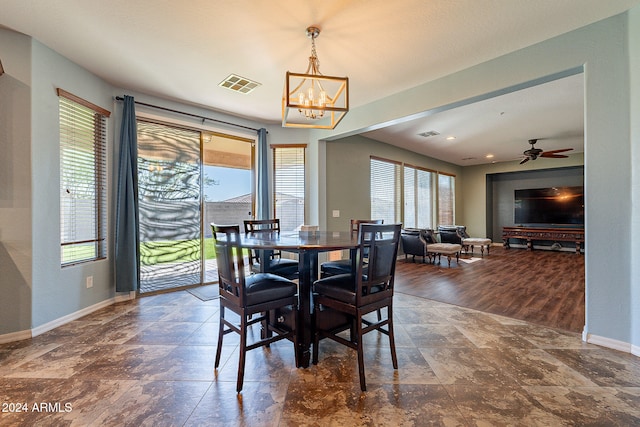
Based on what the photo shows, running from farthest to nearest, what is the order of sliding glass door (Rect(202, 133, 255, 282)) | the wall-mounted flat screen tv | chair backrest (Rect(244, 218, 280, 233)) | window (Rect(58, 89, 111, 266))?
the wall-mounted flat screen tv < sliding glass door (Rect(202, 133, 255, 282)) < chair backrest (Rect(244, 218, 280, 233)) < window (Rect(58, 89, 111, 266))

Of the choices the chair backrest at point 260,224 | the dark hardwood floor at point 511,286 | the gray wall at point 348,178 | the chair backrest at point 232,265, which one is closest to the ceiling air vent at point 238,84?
the chair backrest at point 260,224

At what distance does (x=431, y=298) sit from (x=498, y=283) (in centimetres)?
154

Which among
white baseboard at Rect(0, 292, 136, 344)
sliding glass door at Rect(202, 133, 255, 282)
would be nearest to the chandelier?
sliding glass door at Rect(202, 133, 255, 282)

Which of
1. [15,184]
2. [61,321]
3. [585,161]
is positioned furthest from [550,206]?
[15,184]

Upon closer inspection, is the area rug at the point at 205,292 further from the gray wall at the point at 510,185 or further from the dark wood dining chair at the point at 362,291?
the gray wall at the point at 510,185

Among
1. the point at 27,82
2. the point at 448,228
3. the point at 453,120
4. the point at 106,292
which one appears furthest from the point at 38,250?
the point at 448,228

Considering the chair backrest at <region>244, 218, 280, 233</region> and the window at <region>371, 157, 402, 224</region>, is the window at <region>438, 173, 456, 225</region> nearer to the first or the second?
the window at <region>371, 157, 402, 224</region>

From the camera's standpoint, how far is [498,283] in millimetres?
4336

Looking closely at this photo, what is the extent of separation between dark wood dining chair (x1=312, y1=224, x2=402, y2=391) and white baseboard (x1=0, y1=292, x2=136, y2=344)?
2.63m

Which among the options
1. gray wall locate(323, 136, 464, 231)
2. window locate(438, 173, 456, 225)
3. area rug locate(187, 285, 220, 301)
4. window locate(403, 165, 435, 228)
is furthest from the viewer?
window locate(438, 173, 456, 225)

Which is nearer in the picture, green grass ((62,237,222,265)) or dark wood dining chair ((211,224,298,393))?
dark wood dining chair ((211,224,298,393))

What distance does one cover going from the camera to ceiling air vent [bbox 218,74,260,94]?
3.31m

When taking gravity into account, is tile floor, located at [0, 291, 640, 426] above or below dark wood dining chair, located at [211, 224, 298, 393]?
below

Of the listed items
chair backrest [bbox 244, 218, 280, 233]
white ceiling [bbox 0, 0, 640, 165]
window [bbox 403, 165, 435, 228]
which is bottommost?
chair backrest [bbox 244, 218, 280, 233]
